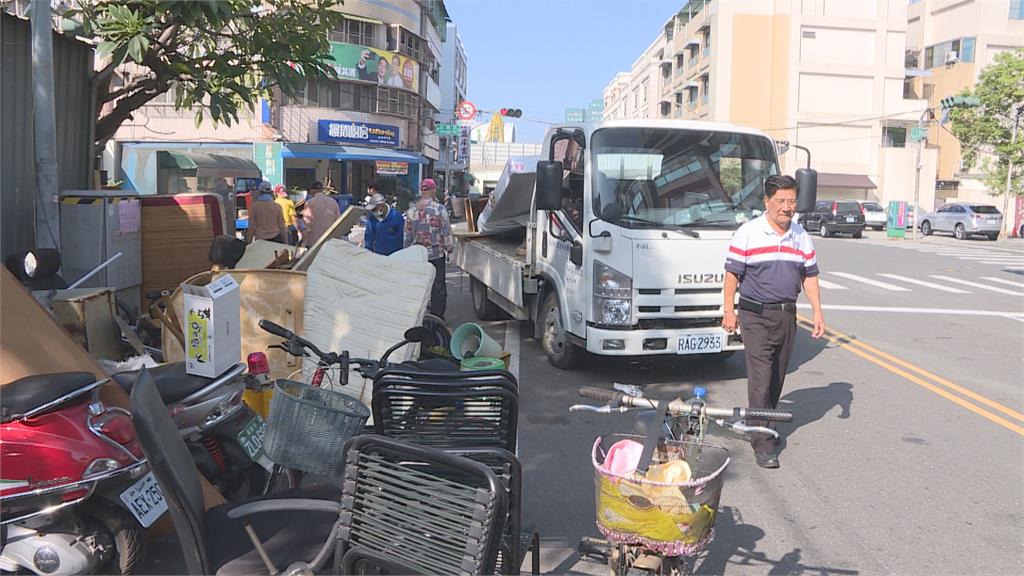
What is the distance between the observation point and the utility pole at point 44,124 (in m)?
6.56

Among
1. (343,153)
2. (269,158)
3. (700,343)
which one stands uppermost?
(343,153)

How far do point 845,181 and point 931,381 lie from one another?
5360cm

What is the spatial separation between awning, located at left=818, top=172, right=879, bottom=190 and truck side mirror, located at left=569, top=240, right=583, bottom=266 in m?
54.2

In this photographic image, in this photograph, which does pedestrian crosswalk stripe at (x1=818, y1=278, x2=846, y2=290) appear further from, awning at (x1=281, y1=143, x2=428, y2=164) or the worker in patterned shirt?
awning at (x1=281, y1=143, x2=428, y2=164)

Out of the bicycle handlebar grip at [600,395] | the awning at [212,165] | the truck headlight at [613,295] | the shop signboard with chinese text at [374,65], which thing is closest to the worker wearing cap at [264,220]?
the truck headlight at [613,295]

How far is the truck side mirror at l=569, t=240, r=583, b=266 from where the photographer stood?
7.50 meters

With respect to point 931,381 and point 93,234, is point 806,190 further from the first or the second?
point 93,234

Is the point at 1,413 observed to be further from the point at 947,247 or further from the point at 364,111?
the point at 364,111

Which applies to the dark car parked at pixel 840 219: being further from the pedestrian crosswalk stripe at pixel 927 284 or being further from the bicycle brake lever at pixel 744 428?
the bicycle brake lever at pixel 744 428

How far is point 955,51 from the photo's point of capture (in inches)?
2445

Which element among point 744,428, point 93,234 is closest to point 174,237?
point 93,234

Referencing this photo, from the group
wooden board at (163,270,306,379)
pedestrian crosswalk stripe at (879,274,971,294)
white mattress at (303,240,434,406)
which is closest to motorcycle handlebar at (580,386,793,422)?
white mattress at (303,240,434,406)

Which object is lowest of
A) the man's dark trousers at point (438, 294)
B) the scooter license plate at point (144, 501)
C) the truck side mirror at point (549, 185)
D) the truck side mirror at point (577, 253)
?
the scooter license plate at point (144, 501)

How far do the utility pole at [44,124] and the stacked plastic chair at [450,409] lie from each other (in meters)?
4.93
